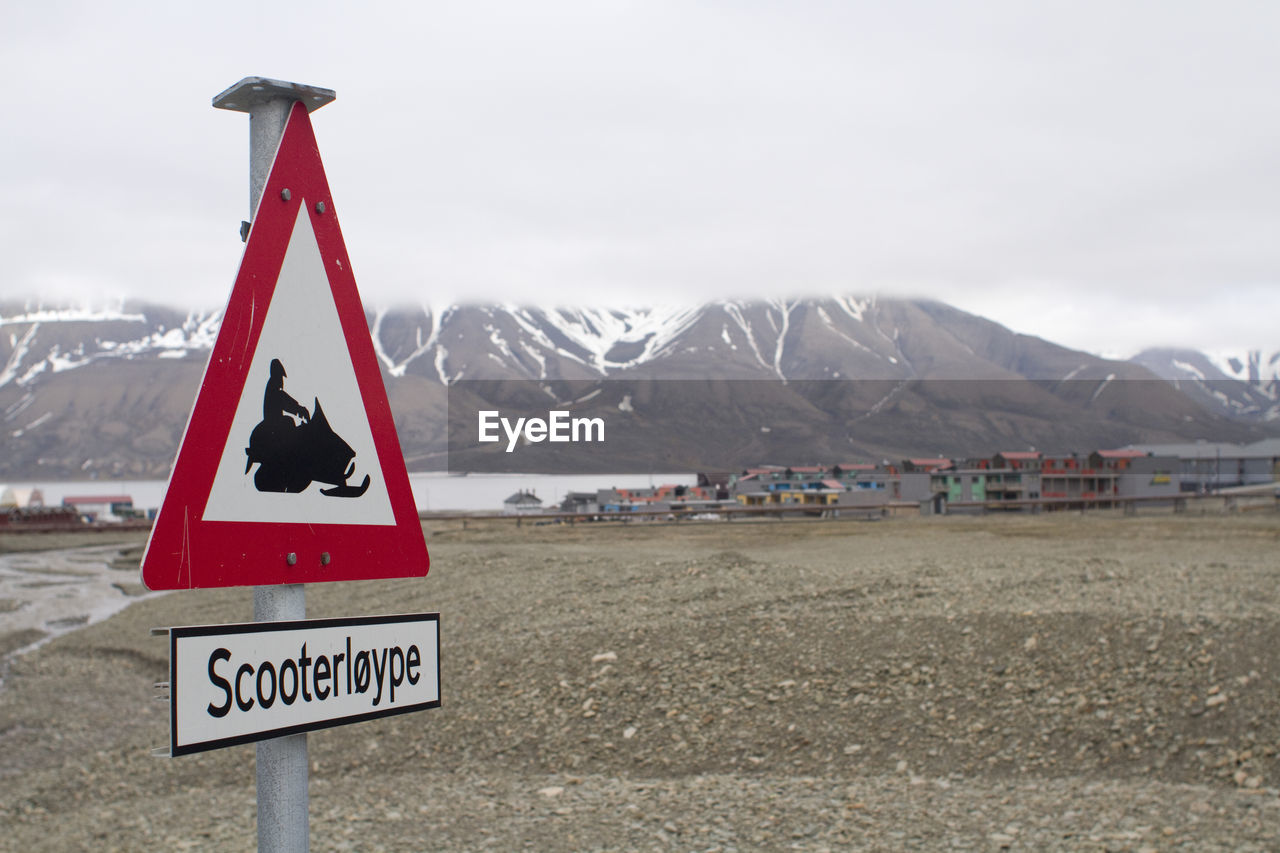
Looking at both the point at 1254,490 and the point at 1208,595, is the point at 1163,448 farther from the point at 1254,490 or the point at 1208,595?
the point at 1208,595

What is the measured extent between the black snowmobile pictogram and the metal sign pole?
25cm

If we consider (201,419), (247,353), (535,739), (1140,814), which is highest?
(247,353)

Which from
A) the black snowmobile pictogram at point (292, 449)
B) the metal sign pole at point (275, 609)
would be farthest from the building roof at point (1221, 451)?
the metal sign pole at point (275, 609)

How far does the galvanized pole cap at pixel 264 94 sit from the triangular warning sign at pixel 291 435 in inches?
1.5

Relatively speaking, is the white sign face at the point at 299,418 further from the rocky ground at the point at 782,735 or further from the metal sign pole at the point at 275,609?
the rocky ground at the point at 782,735

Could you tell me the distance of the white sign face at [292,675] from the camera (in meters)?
1.79

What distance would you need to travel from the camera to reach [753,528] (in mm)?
50188

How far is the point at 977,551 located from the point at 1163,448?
86663 millimetres

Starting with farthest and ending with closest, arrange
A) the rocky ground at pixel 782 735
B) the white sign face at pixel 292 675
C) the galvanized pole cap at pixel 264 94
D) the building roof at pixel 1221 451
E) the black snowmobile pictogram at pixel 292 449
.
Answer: the building roof at pixel 1221 451
the rocky ground at pixel 782 735
the galvanized pole cap at pixel 264 94
the black snowmobile pictogram at pixel 292 449
the white sign face at pixel 292 675

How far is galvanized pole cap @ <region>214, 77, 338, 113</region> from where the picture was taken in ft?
7.12

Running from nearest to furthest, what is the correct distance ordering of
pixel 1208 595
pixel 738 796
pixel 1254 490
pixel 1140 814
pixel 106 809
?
pixel 1140 814
pixel 738 796
pixel 106 809
pixel 1208 595
pixel 1254 490

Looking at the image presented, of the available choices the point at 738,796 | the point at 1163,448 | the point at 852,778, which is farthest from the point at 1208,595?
the point at 1163,448

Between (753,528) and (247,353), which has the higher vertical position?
(247,353)

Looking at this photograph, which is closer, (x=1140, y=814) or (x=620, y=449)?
(x=1140, y=814)
